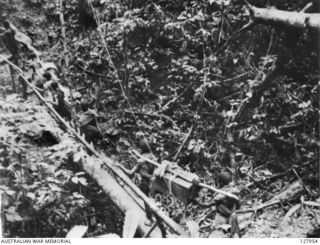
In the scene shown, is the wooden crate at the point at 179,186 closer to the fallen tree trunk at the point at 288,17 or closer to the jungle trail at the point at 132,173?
the jungle trail at the point at 132,173

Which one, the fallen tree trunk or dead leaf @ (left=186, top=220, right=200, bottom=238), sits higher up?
the fallen tree trunk

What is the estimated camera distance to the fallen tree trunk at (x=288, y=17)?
1.73m

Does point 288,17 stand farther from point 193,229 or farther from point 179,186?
point 193,229

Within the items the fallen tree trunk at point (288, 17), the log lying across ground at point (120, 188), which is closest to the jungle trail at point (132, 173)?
the log lying across ground at point (120, 188)

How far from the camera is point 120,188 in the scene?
5.80 feet

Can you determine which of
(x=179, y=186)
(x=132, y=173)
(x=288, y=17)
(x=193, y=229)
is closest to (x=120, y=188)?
(x=132, y=173)

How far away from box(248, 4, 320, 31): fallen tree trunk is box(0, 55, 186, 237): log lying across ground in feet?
3.18

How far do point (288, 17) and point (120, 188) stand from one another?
107cm

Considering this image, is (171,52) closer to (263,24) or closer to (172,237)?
(263,24)

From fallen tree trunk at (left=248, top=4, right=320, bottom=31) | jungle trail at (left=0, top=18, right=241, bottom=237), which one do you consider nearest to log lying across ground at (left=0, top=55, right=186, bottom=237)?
jungle trail at (left=0, top=18, right=241, bottom=237)

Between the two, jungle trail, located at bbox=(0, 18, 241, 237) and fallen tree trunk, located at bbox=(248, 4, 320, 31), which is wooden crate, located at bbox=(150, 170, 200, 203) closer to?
jungle trail, located at bbox=(0, 18, 241, 237)

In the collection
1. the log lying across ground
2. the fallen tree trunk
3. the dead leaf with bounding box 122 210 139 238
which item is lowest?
the dead leaf with bounding box 122 210 139 238

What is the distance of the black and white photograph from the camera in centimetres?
167

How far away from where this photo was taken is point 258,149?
1.88 metres
